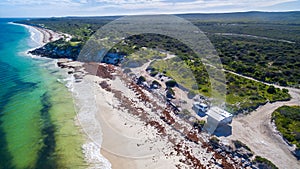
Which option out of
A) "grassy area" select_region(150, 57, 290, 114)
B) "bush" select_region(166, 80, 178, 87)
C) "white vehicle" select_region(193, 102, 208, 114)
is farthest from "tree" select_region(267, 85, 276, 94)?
"bush" select_region(166, 80, 178, 87)

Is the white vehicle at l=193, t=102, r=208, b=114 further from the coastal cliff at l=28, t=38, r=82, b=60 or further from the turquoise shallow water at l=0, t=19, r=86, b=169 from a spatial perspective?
the coastal cliff at l=28, t=38, r=82, b=60

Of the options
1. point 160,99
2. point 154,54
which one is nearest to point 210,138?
point 160,99

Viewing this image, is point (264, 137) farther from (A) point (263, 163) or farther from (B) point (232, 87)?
(B) point (232, 87)

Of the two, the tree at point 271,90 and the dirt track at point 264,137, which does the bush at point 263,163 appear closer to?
the dirt track at point 264,137

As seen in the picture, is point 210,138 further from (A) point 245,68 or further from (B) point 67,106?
(A) point 245,68

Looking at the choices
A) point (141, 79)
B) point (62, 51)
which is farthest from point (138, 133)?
point (62, 51)

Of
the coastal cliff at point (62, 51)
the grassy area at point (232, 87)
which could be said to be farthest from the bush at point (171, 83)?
the coastal cliff at point (62, 51)
